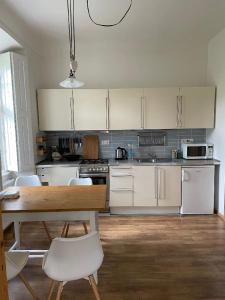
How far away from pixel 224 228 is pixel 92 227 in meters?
2.20

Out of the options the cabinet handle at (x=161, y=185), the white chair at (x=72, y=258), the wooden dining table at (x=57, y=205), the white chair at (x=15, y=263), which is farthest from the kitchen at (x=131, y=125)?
the white chair at (x=72, y=258)

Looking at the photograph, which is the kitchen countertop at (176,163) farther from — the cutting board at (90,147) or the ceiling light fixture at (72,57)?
the ceiling light fixture at (72,57)

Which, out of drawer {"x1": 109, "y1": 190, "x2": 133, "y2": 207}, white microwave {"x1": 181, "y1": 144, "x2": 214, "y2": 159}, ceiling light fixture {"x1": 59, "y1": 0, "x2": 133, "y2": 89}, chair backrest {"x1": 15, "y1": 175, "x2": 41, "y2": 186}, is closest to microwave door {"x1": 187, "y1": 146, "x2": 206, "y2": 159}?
white microwave {"x1": 181, "y1": 144, "x2": 214, "y2": 159}

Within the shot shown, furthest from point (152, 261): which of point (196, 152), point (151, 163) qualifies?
point (196, 152)

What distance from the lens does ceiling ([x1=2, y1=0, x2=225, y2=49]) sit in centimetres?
276

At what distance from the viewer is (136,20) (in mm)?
3219

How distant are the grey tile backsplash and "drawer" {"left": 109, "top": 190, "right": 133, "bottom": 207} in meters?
Result: 0.81

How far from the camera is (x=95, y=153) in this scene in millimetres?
4371

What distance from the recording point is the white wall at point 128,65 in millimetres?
4215

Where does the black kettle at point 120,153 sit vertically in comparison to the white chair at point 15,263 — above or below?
above

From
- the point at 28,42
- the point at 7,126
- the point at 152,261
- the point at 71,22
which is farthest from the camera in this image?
the point at 28,42

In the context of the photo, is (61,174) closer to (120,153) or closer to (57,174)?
(57,174)

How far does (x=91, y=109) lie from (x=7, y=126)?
1.34m

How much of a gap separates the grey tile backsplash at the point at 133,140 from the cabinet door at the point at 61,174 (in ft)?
2.43
